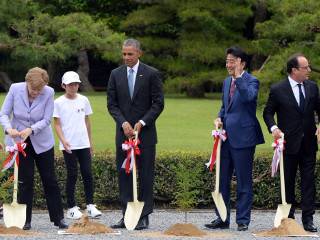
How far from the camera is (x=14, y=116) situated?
884 centimetres

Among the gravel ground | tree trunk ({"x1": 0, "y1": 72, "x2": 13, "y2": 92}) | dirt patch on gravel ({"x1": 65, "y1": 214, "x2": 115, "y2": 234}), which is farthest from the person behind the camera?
tree trunk ({"x1": 0, "y1": 72, "x2": 13, "y2": 92})

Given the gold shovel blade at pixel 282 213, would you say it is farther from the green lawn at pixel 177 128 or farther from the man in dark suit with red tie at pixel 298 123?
the green lawn at pixel 177 128

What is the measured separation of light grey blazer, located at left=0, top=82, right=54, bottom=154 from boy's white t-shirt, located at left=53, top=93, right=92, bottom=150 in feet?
3.49

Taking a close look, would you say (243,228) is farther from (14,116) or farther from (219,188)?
(14,116)

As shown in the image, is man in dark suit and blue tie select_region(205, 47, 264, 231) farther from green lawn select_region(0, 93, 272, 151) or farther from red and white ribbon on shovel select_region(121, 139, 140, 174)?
green lawn select_region(0, 93, 272, 151)

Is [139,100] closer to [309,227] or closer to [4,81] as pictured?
[309,227]

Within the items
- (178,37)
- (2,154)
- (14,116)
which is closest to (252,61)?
(178,37)

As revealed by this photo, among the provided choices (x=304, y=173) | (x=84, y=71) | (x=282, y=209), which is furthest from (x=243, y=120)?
(x=84, y=71)

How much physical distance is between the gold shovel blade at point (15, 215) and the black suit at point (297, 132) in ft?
8.34

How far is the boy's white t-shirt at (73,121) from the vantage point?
992 cm

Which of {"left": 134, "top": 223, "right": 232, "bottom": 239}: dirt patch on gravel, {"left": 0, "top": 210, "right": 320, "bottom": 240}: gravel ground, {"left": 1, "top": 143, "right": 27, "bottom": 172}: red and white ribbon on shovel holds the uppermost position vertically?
{"left": 1, "top": 143, "right": 27, "bottom": 172}: red and white ribbon on shovel

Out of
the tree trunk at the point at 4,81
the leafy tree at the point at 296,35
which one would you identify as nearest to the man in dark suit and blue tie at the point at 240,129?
the leafy tree at the point at 296,35

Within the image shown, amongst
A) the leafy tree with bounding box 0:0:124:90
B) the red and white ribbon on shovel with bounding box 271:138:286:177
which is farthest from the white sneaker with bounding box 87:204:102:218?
the leafy tree with bounding box 0:0:124:90

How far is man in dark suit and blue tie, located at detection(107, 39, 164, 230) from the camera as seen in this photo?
8.95 m
